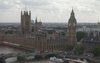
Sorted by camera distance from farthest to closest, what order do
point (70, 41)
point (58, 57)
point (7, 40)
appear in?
point (7, 40), point (70, 41), point (58, 57)

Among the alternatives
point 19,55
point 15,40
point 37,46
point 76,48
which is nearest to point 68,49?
point 76,48

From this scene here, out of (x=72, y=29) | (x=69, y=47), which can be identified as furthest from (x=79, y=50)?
(x=72, y=29)

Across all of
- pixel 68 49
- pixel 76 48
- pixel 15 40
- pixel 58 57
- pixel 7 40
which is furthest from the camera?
pixel 7 40

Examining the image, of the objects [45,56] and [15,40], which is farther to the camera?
[15,40]

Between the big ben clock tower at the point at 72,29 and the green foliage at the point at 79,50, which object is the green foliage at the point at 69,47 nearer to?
the big ben clock tower at the point at 72,29

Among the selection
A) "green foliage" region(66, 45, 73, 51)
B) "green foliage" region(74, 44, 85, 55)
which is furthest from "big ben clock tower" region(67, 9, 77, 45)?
"green foliage" region(74, 44, 85, 55)

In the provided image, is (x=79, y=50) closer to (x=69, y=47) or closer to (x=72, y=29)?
(x=69, y=47)

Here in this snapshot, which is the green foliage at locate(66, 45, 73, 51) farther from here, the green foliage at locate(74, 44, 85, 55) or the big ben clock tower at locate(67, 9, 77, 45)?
the green foliage at locate(74, 44, 85, 55)

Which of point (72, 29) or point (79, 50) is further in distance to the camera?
point (72, 29)

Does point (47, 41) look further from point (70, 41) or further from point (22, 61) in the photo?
point (22, 61)

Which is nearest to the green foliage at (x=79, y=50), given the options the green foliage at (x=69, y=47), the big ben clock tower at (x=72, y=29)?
the green foliage at (x=69, y=47)

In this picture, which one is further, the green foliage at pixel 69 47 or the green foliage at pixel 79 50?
the green foliage at pixel 69 47
